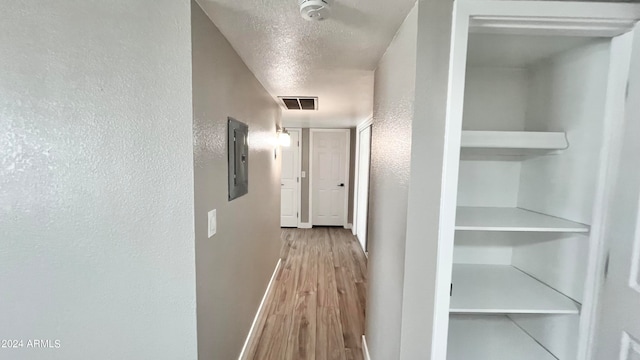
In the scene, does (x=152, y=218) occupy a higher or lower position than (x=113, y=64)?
lower

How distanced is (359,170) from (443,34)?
3877mm

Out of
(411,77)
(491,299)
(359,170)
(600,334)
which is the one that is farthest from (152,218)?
(359,170)

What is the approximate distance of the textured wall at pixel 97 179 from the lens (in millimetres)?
1066

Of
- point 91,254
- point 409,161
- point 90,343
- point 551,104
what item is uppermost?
point 551,104

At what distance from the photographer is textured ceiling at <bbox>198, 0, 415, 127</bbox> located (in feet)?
3.63

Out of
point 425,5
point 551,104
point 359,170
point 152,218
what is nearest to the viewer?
point 425,5

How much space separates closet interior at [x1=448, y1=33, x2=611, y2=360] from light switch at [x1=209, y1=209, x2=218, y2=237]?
1.10 meters

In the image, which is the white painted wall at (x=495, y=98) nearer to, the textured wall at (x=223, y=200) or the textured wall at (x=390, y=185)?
the textured wall at (x=390, y=185)

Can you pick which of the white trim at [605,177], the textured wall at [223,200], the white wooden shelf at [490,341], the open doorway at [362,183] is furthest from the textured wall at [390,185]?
the open doorway at [362,183]

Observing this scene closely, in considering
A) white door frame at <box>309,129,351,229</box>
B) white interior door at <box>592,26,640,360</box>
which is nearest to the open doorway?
white door frame at <box>309,129,351,229</box>

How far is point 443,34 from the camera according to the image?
39.6 inches

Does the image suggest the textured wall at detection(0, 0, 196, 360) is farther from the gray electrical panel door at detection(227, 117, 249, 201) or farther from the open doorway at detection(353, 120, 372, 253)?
the open doorway at detection(353, 120, 372, 253)

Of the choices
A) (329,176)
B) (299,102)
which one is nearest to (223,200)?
(299,102)

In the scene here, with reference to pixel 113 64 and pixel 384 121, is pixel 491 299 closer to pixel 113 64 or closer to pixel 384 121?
pixel 384 121
